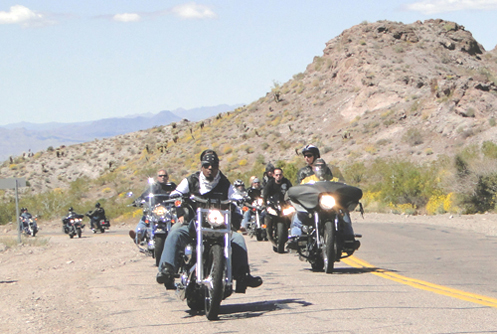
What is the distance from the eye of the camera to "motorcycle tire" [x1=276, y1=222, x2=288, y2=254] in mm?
15469

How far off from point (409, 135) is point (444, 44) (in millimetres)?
25827

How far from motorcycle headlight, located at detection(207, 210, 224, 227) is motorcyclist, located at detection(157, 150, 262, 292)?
0.35 m

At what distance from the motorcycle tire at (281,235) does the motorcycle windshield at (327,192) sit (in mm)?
4120

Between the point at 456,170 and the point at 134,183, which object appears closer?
the point at 456,170

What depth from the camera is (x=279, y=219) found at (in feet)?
51.1

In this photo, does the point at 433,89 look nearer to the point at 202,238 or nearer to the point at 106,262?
the point at 106,262

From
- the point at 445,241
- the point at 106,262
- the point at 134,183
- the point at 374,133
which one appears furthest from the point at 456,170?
the point at 134,183

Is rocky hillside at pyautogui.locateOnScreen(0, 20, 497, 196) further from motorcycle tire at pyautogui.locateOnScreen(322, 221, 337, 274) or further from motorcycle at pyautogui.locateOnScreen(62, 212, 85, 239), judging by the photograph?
motorcycle tire at pyautogui.locateOnScreen(322, 221, 337, 274)

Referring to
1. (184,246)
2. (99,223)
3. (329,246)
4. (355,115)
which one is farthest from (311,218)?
(355,115)

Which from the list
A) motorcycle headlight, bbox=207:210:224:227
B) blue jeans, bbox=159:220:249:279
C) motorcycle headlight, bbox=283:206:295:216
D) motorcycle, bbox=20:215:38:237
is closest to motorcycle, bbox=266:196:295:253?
motorcycle headlight, bbox=283:206:295:216

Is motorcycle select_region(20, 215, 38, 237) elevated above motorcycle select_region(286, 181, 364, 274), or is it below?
below

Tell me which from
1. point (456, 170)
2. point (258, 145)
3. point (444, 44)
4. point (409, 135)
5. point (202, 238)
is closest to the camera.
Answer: point (202, 238)

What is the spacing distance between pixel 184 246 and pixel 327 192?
3.41 metres

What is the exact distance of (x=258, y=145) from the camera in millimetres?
68562
